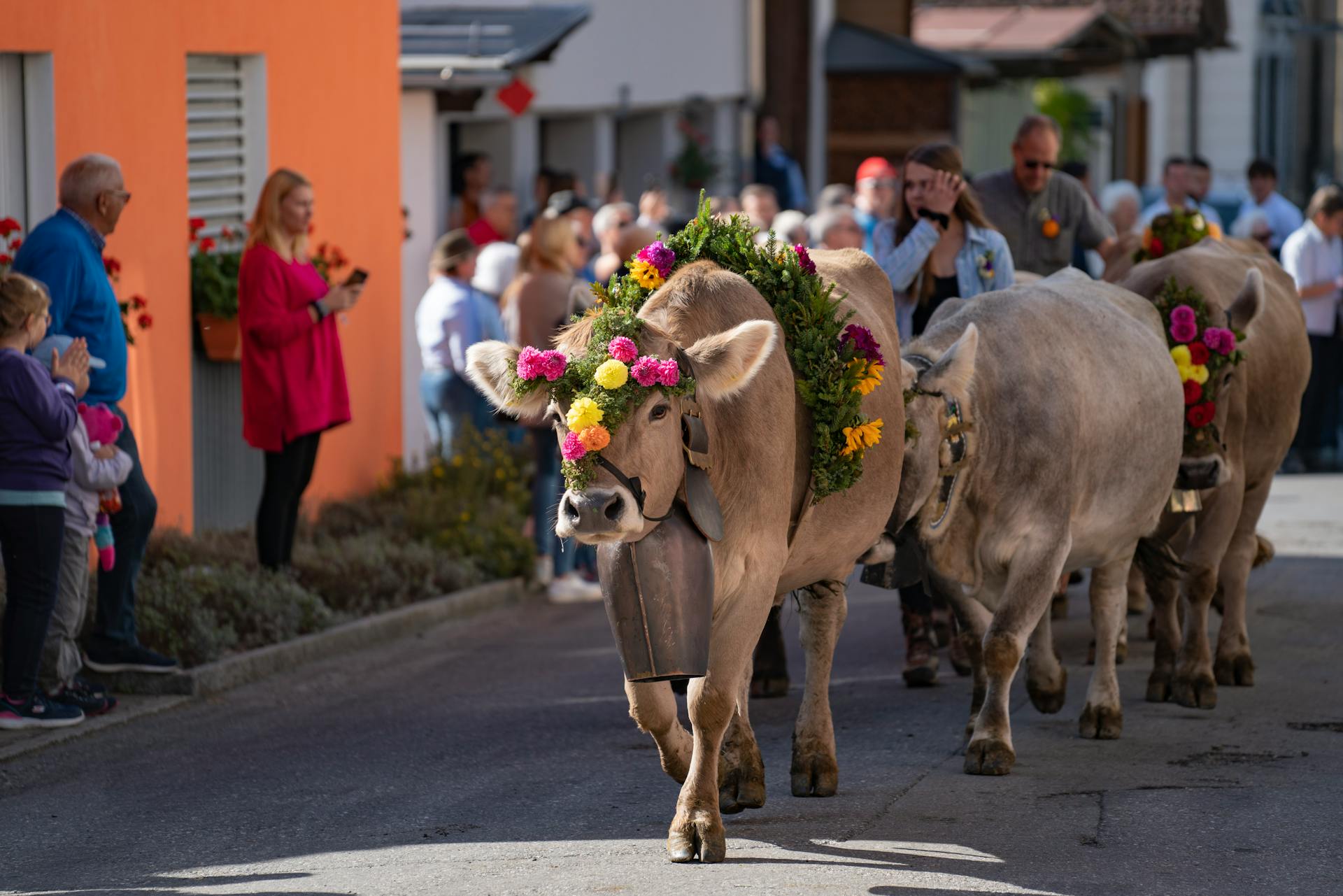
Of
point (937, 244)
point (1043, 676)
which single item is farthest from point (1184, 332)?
point (1043, 676)

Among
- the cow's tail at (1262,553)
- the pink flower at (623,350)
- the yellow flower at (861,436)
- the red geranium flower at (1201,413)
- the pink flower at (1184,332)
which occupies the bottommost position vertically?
the cow's tail at (1262,553)

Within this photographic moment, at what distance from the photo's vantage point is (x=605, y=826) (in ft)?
22.4

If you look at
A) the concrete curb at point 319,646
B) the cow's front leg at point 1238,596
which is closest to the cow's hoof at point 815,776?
the cow's front leg at point 1238,596

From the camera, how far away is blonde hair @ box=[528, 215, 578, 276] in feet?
40.0

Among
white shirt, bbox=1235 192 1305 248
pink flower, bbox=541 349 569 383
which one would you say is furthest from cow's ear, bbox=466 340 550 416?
white shirt, bbox=1235 192 1305 248

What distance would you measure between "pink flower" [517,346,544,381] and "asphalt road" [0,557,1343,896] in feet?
5.00

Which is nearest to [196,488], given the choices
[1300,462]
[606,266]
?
[606,266]

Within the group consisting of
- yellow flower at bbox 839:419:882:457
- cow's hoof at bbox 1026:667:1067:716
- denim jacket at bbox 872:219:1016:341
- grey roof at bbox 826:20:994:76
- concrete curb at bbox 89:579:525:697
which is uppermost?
grey roof at bbox 826:20:994:76

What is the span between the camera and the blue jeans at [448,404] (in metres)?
13.3

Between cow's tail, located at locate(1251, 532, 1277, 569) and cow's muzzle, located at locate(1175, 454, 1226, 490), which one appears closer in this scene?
cow's muzzle, located at locate(1175, 454, 1226, 490)

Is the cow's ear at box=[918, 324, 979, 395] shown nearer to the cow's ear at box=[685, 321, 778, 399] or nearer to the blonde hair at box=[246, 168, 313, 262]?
the cow's ear at box=[685, 321, 778, 399]

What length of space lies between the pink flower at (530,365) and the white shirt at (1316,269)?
1261cm

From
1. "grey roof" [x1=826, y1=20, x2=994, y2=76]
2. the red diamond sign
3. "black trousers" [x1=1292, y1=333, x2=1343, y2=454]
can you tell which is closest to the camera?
the red diamond sign

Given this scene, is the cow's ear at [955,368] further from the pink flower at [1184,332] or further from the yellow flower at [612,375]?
the yellow flower at [612,375]
